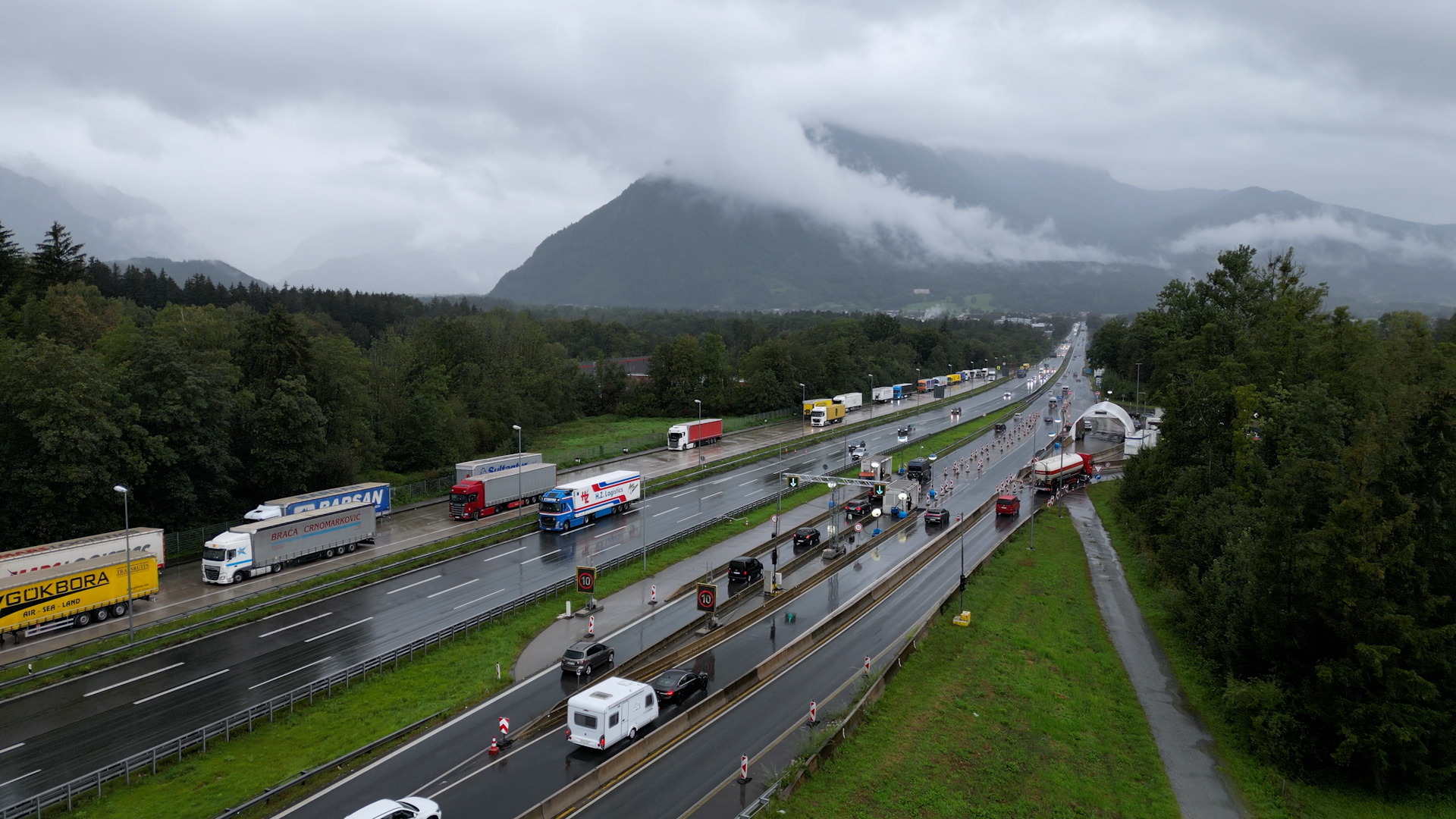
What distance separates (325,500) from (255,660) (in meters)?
21.0

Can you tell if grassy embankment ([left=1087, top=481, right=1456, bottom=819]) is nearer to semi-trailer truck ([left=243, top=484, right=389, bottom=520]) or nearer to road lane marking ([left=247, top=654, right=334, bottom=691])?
road lane marking ([left=247, top=654, right=334, bottom=691])

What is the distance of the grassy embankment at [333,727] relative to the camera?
22328 millimetres

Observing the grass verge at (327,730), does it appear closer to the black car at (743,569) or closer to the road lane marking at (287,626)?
the road lane marking at (287,626)

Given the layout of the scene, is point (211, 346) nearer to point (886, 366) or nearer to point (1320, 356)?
point (1320, 356)

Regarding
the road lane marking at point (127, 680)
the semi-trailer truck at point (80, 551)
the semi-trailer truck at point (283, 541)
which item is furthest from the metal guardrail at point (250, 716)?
the semi-trailer truck at point (80, 551)

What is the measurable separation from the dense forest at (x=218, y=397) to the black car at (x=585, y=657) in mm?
31389

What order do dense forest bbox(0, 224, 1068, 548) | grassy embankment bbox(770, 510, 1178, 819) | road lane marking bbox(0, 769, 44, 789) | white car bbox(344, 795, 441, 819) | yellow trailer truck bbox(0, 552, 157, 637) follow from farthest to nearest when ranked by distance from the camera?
dense forest bbox(0, 224, 1068, 548) < yellow trailer truck bbox(0, 552, 157, 637) < road lane marking bbox(0, 769, 44, 789) < grassy embankment bbox(770, 510, 1178, 819) < white car bbox(344, 795, 441, 819)

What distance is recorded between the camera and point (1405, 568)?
86.2 ft

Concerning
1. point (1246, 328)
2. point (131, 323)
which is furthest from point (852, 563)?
point (131, 323)

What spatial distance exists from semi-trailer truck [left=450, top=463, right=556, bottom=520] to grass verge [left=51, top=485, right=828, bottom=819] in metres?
20.3

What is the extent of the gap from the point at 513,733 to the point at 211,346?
168 ft

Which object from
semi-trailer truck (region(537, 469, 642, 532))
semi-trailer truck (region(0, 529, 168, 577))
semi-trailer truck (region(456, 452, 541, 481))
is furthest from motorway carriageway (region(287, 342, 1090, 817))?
semi-trailer truck (region(456, 452, 541, 481))

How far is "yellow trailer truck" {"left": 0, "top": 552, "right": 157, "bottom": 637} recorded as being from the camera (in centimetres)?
3375

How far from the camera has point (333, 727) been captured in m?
26.8
